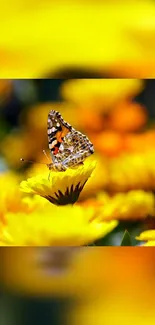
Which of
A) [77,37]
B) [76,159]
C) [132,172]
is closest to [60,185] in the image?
[76,159]

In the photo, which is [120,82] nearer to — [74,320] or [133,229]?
[133,229]

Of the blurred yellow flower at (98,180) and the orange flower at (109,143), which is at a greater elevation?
the orange flower at (109,143)

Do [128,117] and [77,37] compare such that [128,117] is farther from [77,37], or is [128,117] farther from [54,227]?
[54,227]

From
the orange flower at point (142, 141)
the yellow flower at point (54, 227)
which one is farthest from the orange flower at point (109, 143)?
the yellow flower at point (54, 227)

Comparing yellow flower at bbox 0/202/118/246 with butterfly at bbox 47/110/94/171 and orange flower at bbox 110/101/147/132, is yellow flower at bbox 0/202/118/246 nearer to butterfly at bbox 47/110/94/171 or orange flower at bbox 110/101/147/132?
butterfly at bbox 47/110/94/171

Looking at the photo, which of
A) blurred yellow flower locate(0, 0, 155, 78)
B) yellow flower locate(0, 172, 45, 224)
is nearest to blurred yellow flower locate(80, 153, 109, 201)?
yellow flower locate(0, 172, 45, 224)

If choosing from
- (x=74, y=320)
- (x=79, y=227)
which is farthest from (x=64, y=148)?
(x=74, y=320)

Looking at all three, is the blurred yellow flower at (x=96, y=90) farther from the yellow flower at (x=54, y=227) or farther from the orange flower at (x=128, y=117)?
the yellow flower at (x=54, y=227)
